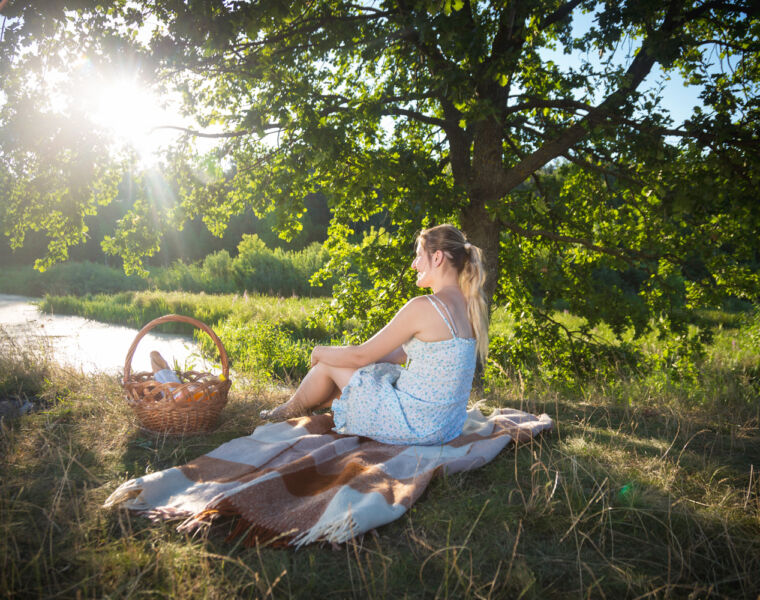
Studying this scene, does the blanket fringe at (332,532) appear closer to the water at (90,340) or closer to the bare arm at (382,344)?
the bare arm at (382,344)

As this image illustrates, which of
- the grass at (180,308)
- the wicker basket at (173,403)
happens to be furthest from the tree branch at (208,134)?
the grass at (180,308)

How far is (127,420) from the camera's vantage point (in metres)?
3.58

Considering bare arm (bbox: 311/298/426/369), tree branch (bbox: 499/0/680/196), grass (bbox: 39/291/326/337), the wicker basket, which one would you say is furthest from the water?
tree branch (bbox: 499/0/680/196)

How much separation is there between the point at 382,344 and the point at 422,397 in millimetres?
417

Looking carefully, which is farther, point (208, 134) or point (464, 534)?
point (208, 134)

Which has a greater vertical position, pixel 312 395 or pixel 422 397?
pixel 422 397

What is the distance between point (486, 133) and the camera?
5000mm

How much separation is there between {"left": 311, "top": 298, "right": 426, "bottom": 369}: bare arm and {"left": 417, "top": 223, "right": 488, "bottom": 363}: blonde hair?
0.36 metres

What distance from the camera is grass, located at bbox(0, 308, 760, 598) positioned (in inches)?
68.6

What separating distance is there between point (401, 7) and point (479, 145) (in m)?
1.61

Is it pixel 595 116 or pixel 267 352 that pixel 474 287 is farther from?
pixel 267 352

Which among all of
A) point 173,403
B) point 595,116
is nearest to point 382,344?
point 173,403

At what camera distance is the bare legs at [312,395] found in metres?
3.54

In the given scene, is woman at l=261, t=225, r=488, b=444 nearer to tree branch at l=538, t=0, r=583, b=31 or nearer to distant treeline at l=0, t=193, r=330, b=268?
tree branch at l=538, t=0, r=583, b=31
